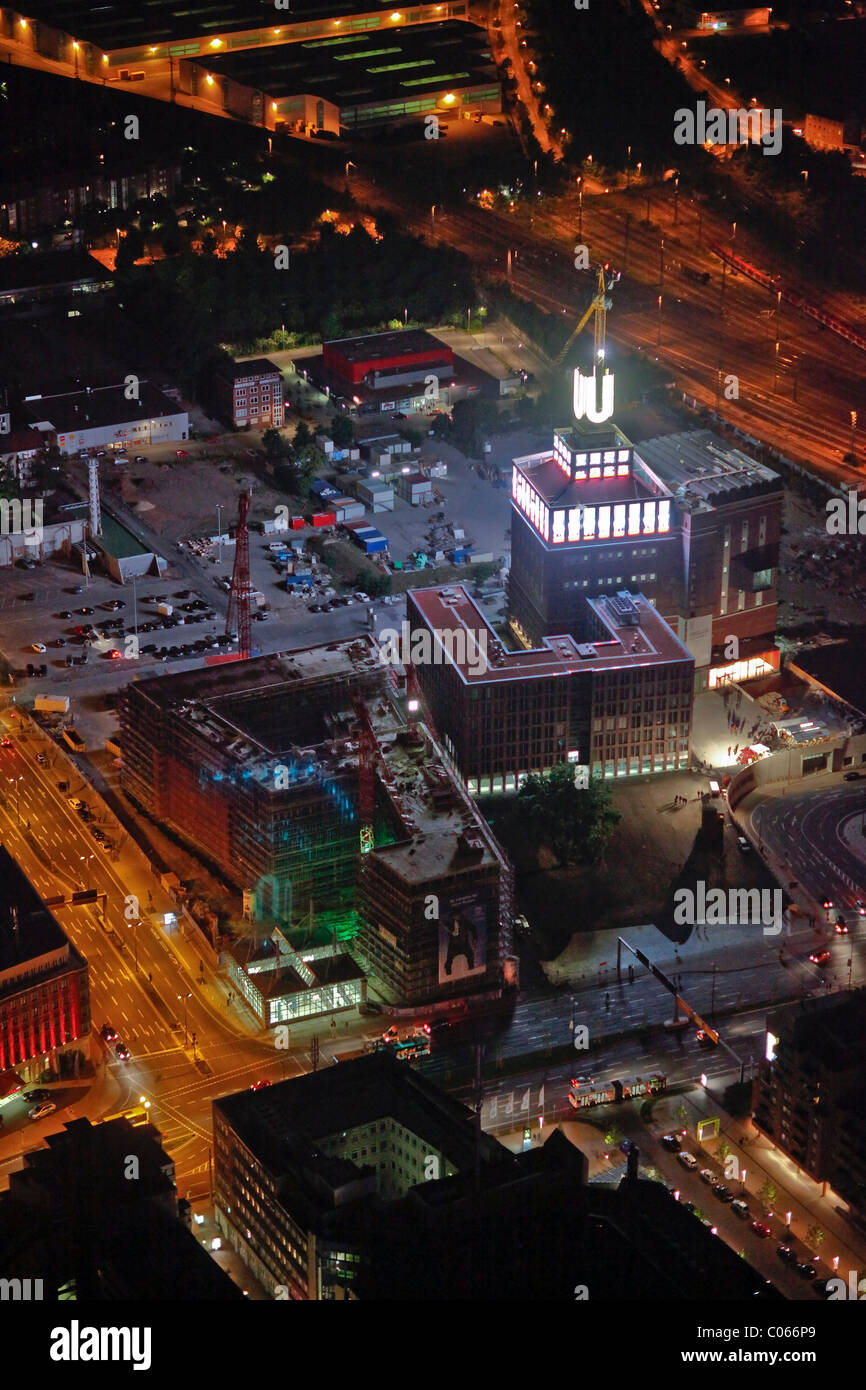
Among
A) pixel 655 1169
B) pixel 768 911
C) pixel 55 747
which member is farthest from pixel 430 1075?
pixel 55 747

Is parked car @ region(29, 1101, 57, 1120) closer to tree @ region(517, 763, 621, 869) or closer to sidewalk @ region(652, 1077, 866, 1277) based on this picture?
sidewalk @ region(652, 1077, 866, 1277)

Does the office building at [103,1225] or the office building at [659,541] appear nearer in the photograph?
the office building at [103,1225]

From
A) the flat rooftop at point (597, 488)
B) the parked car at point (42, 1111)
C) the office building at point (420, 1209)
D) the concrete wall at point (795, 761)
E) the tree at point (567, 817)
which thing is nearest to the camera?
the office building at point (420, 1209)

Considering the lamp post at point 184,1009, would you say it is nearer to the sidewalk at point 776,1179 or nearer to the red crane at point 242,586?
the sidewalk at point 776,1179

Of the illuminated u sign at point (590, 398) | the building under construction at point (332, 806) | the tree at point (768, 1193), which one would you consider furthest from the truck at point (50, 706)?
the tree at point (768, 1193)

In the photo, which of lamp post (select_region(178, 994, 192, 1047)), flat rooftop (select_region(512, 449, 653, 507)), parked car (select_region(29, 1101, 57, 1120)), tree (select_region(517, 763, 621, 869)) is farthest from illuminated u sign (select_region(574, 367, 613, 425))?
parked car (select_region(29, 1101, 57, 1120))

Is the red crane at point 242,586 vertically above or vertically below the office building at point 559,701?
above
